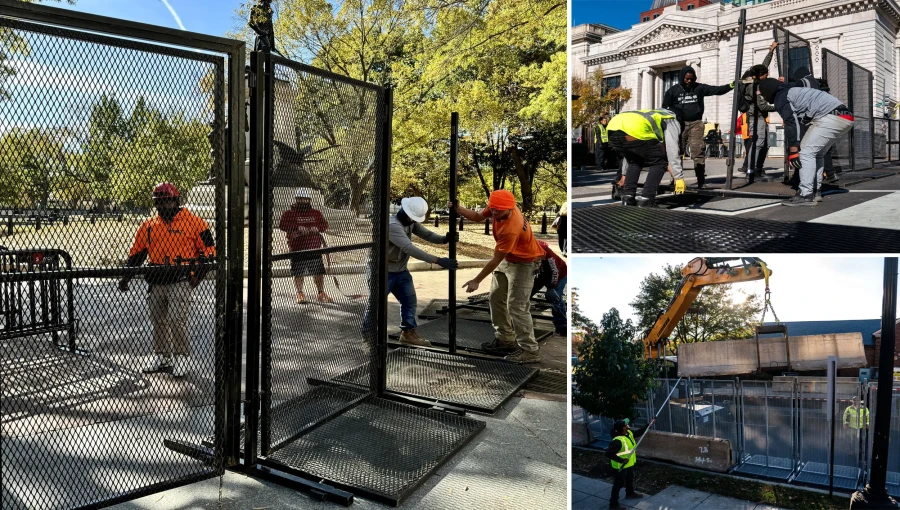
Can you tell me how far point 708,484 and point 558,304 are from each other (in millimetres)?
5439

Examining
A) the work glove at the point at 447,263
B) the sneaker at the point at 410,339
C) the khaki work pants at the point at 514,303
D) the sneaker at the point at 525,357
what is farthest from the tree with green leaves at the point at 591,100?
the sneaker at the point at 410,339

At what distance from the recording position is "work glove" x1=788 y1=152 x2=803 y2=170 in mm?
2115

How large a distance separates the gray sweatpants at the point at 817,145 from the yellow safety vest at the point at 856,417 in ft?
2.94

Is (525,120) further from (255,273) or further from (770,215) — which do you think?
(770,215)

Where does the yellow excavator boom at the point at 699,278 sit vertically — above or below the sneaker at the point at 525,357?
above

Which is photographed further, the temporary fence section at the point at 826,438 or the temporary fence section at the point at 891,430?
the temporary fence section at the point at 826,438

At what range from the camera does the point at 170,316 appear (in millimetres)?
3500

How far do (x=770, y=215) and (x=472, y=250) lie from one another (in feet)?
60.2

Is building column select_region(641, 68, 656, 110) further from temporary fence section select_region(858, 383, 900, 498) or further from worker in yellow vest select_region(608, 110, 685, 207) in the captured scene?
temporary fence section select_region(858, 383, 900, 498)

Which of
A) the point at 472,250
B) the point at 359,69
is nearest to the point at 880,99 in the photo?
the point at 359,69

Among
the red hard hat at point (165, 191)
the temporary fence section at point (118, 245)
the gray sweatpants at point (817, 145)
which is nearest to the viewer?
the gray sweatpants at point (817, 145)

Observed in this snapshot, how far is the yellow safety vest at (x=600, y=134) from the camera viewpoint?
2.25 meters

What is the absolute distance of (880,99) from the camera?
2.07 m

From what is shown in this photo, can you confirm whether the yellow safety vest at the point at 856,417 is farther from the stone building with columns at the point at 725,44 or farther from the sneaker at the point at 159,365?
the sneaker at the point at 159,365
